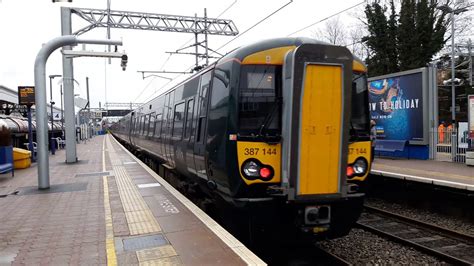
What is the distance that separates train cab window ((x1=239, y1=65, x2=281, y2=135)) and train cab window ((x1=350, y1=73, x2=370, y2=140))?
122 cm

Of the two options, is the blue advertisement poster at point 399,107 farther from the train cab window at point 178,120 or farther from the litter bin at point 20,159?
the litter bin at point 20,159

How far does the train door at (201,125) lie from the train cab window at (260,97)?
127cm

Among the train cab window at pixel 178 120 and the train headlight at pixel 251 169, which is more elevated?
the train cab window at pixel 178 120

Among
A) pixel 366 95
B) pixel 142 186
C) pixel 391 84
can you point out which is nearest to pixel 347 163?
pixel 366 95

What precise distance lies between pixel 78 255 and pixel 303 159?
2.98m

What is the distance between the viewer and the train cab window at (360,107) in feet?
19.4

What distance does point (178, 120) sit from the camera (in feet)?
30.1

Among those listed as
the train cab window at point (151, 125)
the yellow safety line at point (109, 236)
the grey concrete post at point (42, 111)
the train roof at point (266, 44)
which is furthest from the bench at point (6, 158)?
the train roof at point (266, 44)

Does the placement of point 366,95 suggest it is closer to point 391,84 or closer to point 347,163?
point 347,163

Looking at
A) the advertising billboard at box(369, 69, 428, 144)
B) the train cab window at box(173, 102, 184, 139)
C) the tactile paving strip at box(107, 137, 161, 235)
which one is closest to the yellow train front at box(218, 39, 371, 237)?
the tactile paving strip at box(107, 137, 161, 235)

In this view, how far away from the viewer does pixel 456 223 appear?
8.79 m

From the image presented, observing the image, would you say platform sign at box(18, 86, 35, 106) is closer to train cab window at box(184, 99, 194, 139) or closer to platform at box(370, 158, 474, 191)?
train cab window at box(184, 99, 194, 139)

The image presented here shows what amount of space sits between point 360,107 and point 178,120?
446cm

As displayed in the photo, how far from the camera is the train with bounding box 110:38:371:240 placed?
515 centimetres
